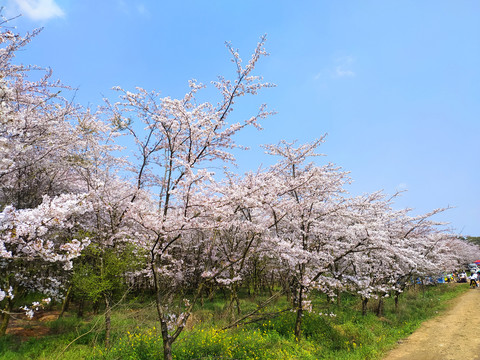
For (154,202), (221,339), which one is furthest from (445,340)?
(154,202)

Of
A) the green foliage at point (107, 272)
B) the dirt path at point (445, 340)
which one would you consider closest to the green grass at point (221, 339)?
the dirt path at point (445, 340)

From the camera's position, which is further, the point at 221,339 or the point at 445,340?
the point at 445,340

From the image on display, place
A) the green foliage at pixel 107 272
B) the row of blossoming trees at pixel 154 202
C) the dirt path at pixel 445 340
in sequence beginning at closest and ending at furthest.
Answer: the row of blossoming trees at pixel 154 202, the green foliage at pixel 107 272, the dirt path at pixel 445 340

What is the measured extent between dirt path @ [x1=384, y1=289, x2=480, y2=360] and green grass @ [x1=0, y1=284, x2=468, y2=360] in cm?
55

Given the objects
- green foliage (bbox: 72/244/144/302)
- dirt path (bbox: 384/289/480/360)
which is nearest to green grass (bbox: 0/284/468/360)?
dirt path (bbox: 384/289/480/360)

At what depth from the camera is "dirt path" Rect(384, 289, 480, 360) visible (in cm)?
921

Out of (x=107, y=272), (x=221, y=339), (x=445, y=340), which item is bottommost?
(x=445, y=340)

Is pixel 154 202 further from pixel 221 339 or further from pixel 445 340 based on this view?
pixel 445 340

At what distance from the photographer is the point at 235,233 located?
40.5 ft

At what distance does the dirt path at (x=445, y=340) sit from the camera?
9.21 metres

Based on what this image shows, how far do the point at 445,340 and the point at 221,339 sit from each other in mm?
9098

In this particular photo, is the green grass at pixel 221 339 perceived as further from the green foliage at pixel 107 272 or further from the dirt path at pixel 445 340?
the green foliage at pixel 107 272

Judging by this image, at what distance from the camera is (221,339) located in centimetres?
850

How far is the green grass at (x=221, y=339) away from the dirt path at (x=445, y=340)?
549mm
